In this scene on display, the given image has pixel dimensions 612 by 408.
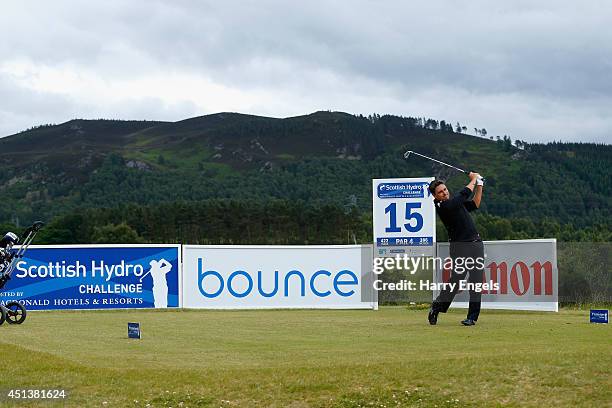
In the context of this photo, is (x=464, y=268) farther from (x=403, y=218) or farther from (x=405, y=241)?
(x=403, y=218)

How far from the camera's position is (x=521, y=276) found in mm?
23938

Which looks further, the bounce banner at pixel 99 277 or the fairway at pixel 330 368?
the bounce banner at pixel 99 277

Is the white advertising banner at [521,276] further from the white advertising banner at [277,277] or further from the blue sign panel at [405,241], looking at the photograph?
the white advertising banner at [277,277]

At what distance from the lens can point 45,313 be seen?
24.4 metres

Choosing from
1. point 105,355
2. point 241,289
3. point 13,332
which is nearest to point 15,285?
point 241,289

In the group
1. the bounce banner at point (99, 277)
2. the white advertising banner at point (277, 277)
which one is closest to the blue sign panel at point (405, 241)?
the white advertising banner at point (277, 277)

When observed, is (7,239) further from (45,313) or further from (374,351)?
(374,351)

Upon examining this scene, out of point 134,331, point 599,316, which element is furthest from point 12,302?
point 599,316

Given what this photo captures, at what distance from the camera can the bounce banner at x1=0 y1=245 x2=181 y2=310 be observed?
25828 mm

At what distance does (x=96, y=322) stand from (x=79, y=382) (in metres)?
7.58

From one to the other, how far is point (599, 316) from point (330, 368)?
6.40 m

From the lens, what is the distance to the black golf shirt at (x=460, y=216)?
15.1 meters

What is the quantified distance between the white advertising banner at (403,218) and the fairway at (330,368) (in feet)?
30.6

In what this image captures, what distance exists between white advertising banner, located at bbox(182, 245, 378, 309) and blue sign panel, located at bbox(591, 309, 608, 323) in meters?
10.3
